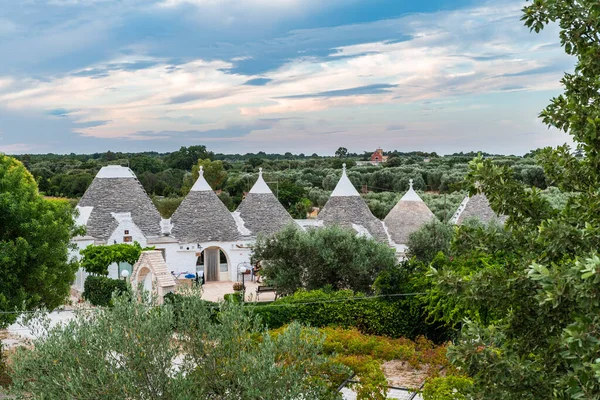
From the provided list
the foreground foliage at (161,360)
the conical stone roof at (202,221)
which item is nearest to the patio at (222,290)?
the conical stone roof at (202,221)

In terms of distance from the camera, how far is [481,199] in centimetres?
2534

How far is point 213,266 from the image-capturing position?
26.4 m

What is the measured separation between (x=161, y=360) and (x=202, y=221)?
756 inches

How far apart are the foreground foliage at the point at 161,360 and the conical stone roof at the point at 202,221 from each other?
59.1ft

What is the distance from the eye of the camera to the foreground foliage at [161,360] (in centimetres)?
632

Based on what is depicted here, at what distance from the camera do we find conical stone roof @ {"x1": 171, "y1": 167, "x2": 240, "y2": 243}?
2531cm

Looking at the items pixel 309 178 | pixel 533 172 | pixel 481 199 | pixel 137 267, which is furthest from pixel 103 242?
pixel 309 178

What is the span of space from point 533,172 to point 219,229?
28.1 meters

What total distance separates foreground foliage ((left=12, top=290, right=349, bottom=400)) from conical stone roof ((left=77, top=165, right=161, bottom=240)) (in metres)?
18.3

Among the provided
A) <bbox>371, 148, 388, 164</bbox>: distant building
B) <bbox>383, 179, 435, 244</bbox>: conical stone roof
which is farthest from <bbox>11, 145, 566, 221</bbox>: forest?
<bbox>383, 179, 435, 244</bbox>: conical stone roof

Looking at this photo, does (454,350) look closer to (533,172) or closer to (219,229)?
(219,229)

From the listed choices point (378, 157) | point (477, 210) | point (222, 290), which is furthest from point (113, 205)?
point (378, 157)

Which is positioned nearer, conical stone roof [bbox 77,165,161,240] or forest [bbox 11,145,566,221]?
conical stone roof [bbox 77,165,161,240]

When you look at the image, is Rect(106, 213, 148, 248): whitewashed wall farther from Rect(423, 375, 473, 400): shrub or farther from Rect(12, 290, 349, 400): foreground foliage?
Rect(423, 375, 473, 400): shrub
